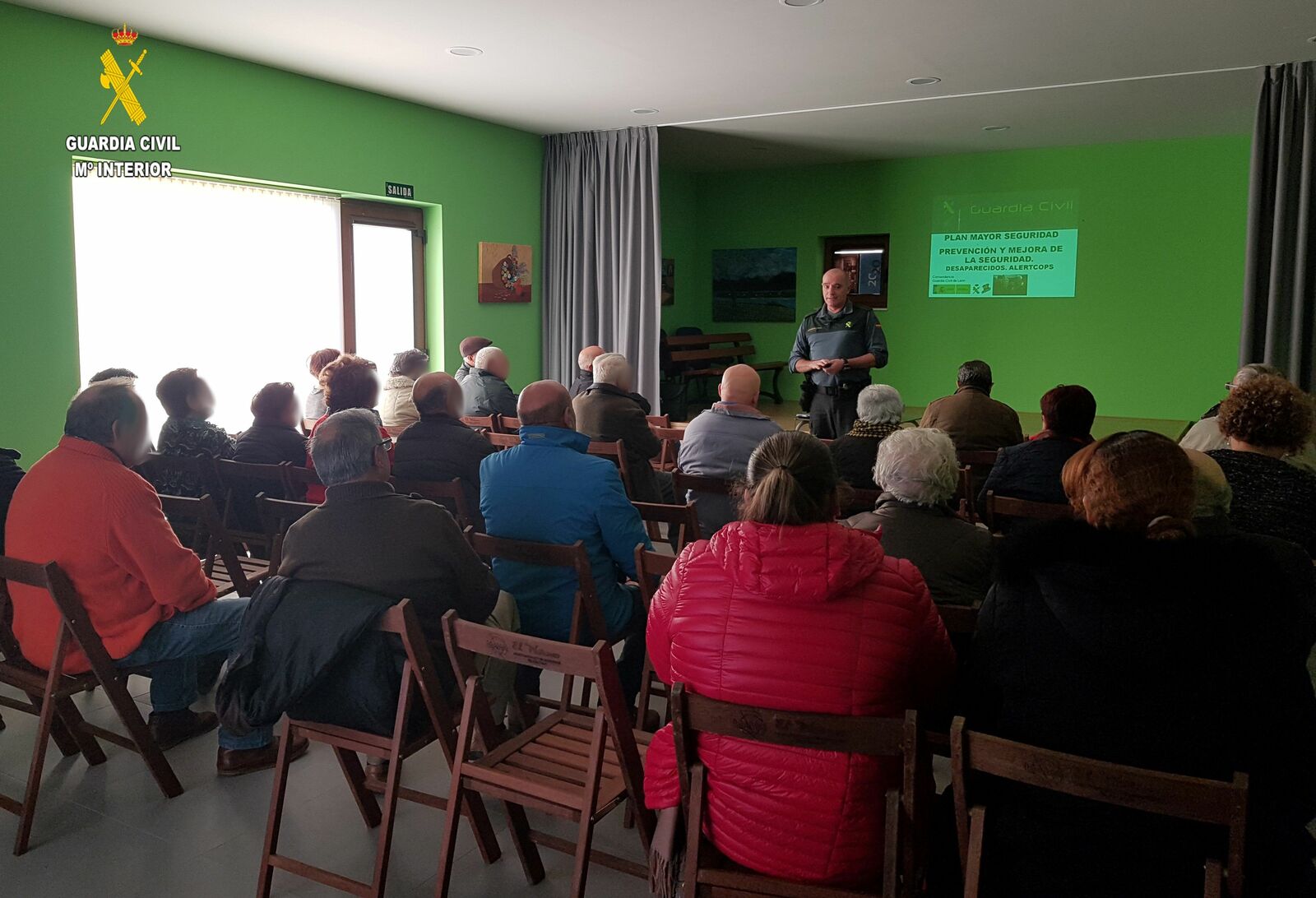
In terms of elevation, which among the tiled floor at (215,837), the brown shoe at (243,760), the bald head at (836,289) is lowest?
the tiled floor at (215,837)

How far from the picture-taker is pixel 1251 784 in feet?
4.75

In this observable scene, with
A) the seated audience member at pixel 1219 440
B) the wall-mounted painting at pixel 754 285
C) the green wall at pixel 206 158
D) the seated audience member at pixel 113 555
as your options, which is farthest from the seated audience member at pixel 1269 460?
the wall-mounted painting at pixel 754 285

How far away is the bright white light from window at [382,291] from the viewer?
7004 mm

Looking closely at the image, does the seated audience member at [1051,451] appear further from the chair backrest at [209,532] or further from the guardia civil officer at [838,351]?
the chair backrest at [209,532]

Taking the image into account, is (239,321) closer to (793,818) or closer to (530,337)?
(530,337)

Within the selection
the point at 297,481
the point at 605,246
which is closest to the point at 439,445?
the point at 297,481

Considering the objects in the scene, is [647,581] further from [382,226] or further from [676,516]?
[382,226]

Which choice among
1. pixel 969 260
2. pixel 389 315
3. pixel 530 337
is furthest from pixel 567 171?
pixel 969 260

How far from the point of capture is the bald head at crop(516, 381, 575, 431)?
9.73 feet

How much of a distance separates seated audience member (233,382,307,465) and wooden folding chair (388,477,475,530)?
57 cm

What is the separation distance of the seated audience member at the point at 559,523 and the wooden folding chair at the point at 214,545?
94 cm

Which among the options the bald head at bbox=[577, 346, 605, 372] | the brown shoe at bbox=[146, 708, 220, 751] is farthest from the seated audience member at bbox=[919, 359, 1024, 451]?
the brown shoe at bbox=[146, 708, 220, 751]

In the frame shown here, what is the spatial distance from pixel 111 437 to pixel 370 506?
2.80ft

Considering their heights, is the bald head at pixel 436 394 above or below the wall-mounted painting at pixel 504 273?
below
